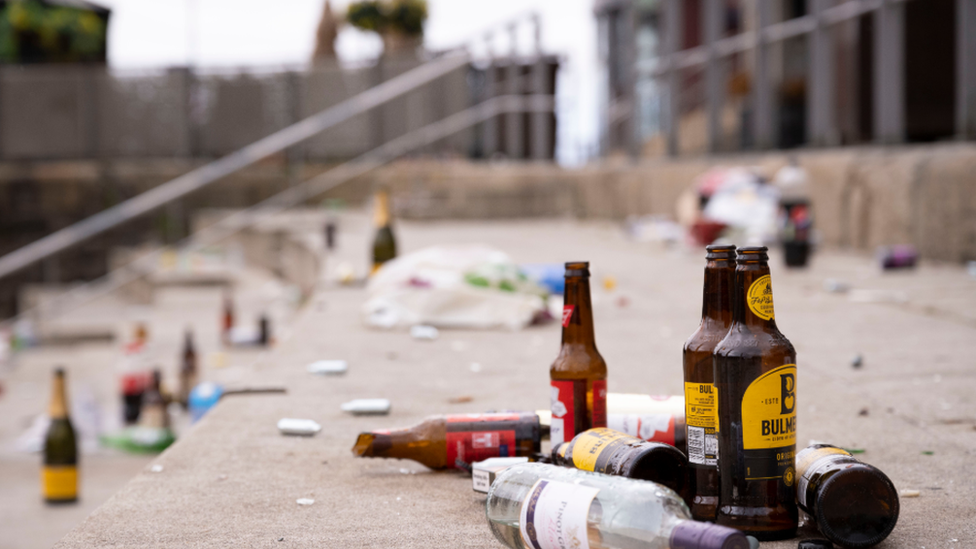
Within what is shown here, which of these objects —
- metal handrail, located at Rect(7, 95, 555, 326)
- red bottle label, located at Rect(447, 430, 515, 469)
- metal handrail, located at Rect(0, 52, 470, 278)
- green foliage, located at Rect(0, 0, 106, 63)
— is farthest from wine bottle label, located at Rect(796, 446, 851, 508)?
green foliage, located at Rect(0, 0, 106, 63)

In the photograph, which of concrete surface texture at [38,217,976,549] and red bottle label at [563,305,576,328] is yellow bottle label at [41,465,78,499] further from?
red bottle label at [563,305,576,328]

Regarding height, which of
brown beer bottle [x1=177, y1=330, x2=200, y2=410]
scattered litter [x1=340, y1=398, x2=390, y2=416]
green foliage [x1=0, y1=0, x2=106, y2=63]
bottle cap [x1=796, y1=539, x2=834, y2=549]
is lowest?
brown beer bottle [x1=177, y1=330, x2=200, y2=410]

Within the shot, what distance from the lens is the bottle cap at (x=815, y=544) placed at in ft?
5.09

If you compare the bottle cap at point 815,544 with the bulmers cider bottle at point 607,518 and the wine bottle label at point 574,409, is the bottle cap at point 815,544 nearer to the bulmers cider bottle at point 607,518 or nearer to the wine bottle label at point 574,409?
the bulmers cider bottle at point 607,518

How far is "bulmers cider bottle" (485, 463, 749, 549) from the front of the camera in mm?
1267

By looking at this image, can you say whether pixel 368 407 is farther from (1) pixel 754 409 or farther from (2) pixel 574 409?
(1) pixel 754 409

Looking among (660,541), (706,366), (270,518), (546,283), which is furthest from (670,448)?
(546,283)

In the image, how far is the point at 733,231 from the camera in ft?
24.5

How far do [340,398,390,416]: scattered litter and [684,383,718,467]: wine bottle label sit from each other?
125 centimetres

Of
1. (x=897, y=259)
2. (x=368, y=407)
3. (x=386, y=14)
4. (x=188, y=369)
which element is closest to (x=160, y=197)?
(x=188, y=369)

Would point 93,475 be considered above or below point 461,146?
below

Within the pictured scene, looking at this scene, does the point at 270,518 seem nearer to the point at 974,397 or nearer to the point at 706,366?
the point at 706,366

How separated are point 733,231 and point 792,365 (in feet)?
19.9

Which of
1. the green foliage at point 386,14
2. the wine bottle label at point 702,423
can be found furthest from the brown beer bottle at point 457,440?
the green foliage at point 386,14
